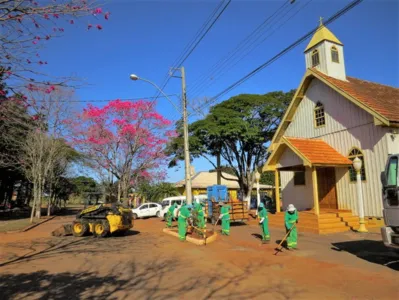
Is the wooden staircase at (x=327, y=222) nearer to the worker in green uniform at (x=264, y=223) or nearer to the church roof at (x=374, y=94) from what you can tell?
the worker in green uniform at (x=264, y=223)

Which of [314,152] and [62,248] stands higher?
[314,152]

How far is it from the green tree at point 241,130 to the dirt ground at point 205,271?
15624 mm

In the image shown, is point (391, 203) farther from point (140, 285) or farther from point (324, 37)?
point (324, 37)

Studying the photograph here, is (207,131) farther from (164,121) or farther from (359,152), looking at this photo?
(359,152)

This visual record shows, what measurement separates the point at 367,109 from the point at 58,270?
1343cm

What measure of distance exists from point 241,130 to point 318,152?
1124cm

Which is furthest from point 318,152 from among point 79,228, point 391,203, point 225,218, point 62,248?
point 79,228

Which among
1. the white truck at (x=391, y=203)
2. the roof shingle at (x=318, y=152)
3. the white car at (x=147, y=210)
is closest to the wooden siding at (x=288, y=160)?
the roof shingle at (x=318, y=152)

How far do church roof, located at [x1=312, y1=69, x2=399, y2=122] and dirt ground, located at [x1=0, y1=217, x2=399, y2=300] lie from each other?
225 inches

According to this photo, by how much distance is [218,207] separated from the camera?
18.4m

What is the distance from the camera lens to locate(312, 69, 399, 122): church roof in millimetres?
14422

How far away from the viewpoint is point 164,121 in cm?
2986

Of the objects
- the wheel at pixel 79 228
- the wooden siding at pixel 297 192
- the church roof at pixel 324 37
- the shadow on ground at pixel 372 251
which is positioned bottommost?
the shadow on ground at pixel 372 251

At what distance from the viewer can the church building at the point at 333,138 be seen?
47.5ft
